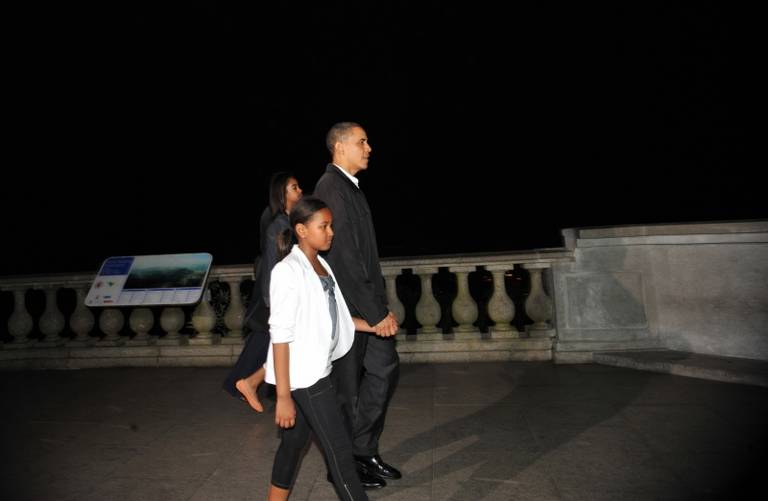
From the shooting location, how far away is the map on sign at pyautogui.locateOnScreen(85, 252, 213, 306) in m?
6.07

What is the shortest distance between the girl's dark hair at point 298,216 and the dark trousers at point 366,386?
35.4 inches

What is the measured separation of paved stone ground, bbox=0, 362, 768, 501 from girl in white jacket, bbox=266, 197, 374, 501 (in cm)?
86

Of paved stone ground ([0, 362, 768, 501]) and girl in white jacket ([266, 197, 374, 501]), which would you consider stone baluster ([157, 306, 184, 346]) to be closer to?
paved stone ground ([0, 362, 768, 501])

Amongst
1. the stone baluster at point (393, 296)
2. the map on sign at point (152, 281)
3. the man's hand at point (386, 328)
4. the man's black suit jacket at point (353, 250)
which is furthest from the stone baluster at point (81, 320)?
the man's hand at point (386, 328)

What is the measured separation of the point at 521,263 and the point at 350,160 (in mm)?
3476

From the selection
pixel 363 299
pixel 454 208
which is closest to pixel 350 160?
pixel 363 299

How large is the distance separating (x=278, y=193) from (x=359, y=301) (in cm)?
152

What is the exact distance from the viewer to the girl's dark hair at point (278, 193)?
14.0ft

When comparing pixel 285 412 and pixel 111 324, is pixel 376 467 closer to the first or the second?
pixel 285 412

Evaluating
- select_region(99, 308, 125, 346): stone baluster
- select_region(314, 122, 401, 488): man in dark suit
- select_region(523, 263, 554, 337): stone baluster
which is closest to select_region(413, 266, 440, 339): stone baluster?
select_region(523, 263, 554, 337): stone baluster

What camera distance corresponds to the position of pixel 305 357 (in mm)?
2447

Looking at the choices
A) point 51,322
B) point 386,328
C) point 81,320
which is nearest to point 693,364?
point 386,328

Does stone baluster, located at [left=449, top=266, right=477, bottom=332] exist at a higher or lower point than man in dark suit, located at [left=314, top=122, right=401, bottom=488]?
lower

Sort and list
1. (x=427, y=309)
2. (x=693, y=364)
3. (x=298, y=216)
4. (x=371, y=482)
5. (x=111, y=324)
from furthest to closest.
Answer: (x=111, y=324) → (x=427, y=309) → (x=693, y=364) → (x=371, y=482) → (x=298, y=216)
